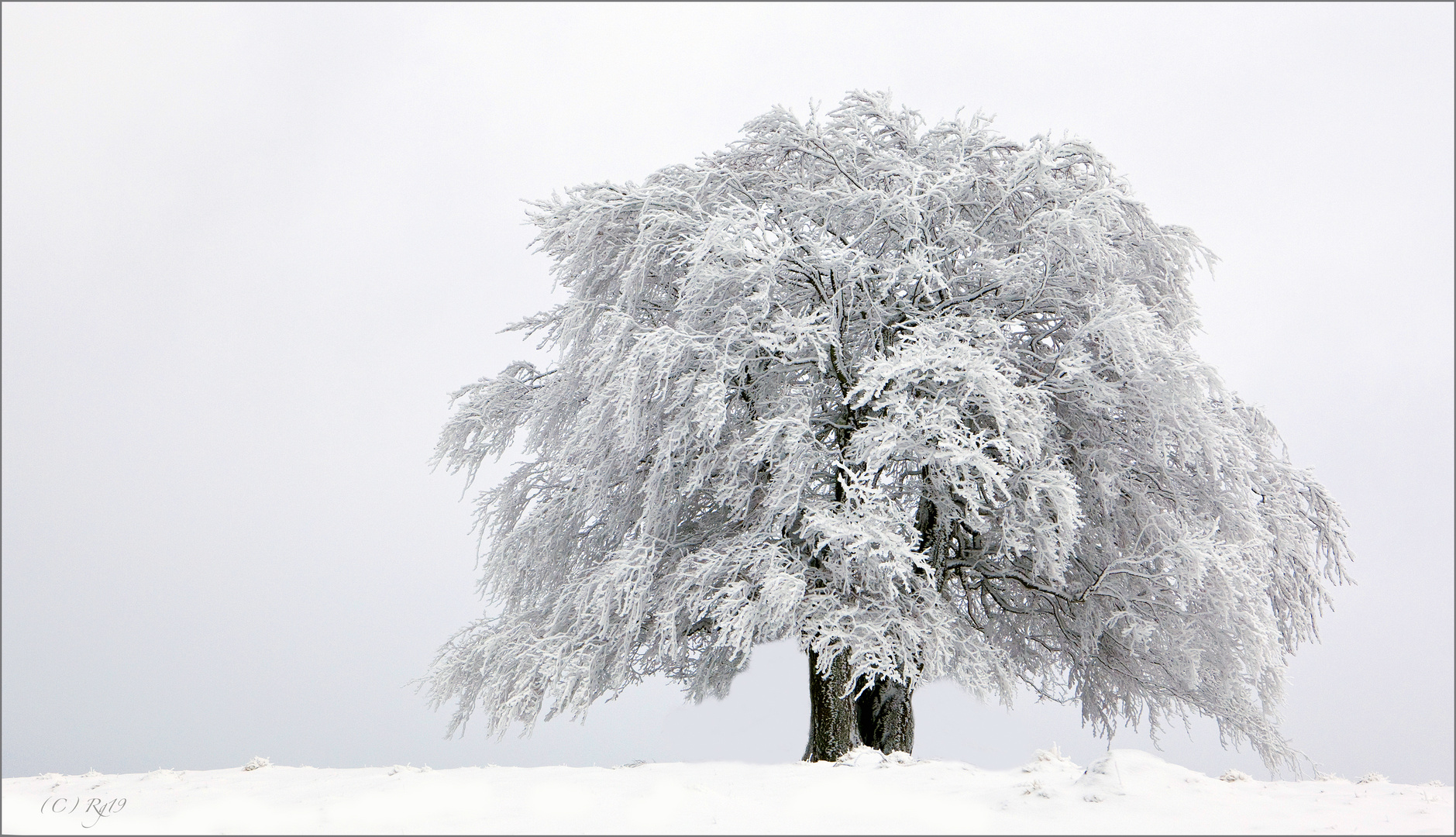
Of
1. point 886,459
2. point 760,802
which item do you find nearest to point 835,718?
point 886,459

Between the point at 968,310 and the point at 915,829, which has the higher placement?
the point at 968,310

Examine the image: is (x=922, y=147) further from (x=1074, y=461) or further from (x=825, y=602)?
(x=825, y=602)

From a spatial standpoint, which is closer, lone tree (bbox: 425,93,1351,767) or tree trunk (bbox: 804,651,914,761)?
lone tree (bbox: 425,93,1351,767)

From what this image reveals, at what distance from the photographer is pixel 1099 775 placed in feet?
20.2

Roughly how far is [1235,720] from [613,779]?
22.3 feet

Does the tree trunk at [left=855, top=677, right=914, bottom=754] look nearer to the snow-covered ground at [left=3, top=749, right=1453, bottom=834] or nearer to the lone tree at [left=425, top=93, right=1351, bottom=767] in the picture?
the lone tree at [left=425, top=93, right=1351, bottom=767]

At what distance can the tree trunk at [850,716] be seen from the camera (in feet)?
30.5

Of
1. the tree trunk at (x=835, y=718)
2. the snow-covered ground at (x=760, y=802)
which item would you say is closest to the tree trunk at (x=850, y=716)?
the tree trunk at (x=835, y=718)

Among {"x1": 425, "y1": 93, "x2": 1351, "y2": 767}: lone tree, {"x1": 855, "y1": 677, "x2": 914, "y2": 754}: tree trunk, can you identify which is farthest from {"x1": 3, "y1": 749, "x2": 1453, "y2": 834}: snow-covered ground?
{"x1": 855, "y1": 677, "x2": 914, "y2": 754}: tree trunk

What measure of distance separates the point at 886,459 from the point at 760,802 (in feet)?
11.1

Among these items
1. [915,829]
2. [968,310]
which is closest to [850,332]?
[968,310]

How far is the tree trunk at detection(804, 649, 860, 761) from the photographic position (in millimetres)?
9242

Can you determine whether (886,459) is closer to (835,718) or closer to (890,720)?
(835,718)

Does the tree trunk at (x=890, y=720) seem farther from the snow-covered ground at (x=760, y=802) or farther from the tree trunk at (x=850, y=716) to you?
the snow-covered ground at (x=760, y=802)
